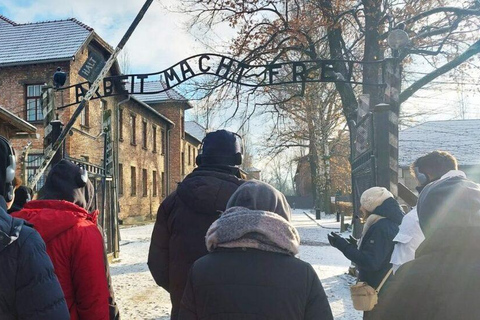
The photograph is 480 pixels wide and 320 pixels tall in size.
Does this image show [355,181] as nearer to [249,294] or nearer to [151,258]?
[151,258]

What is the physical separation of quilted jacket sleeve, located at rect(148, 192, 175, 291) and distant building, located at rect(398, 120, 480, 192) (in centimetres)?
2087

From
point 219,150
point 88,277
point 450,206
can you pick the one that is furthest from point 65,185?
point 450,206

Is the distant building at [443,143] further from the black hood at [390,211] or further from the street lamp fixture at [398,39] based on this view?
the black hood at [390,211]

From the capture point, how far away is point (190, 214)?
2.99m

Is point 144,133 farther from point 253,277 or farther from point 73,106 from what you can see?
point 253,277

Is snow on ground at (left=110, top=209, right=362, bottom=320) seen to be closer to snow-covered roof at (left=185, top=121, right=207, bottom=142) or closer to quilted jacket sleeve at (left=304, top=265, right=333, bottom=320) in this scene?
quilted jacket sleeve at (left=304, top=265, right=333, bottom=320)

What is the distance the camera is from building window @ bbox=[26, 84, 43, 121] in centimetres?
2100

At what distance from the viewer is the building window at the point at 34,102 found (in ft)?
68.9

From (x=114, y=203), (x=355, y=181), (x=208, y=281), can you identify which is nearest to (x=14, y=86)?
(x=114, y=203)

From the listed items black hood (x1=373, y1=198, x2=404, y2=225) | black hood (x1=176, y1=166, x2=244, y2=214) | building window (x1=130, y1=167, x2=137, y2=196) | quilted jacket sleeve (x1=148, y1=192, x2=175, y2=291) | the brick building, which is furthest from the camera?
building window (x1=130, y1=167, x2=137, y2=196)

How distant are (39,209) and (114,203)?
8.48 m

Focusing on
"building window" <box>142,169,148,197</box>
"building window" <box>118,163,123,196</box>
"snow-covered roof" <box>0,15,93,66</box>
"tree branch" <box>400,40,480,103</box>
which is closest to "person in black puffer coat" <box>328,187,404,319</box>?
"tree branch" <box>400,40,480,103</box>

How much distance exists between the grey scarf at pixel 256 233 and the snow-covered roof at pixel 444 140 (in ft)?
73.7

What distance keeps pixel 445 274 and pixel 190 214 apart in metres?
1.64
